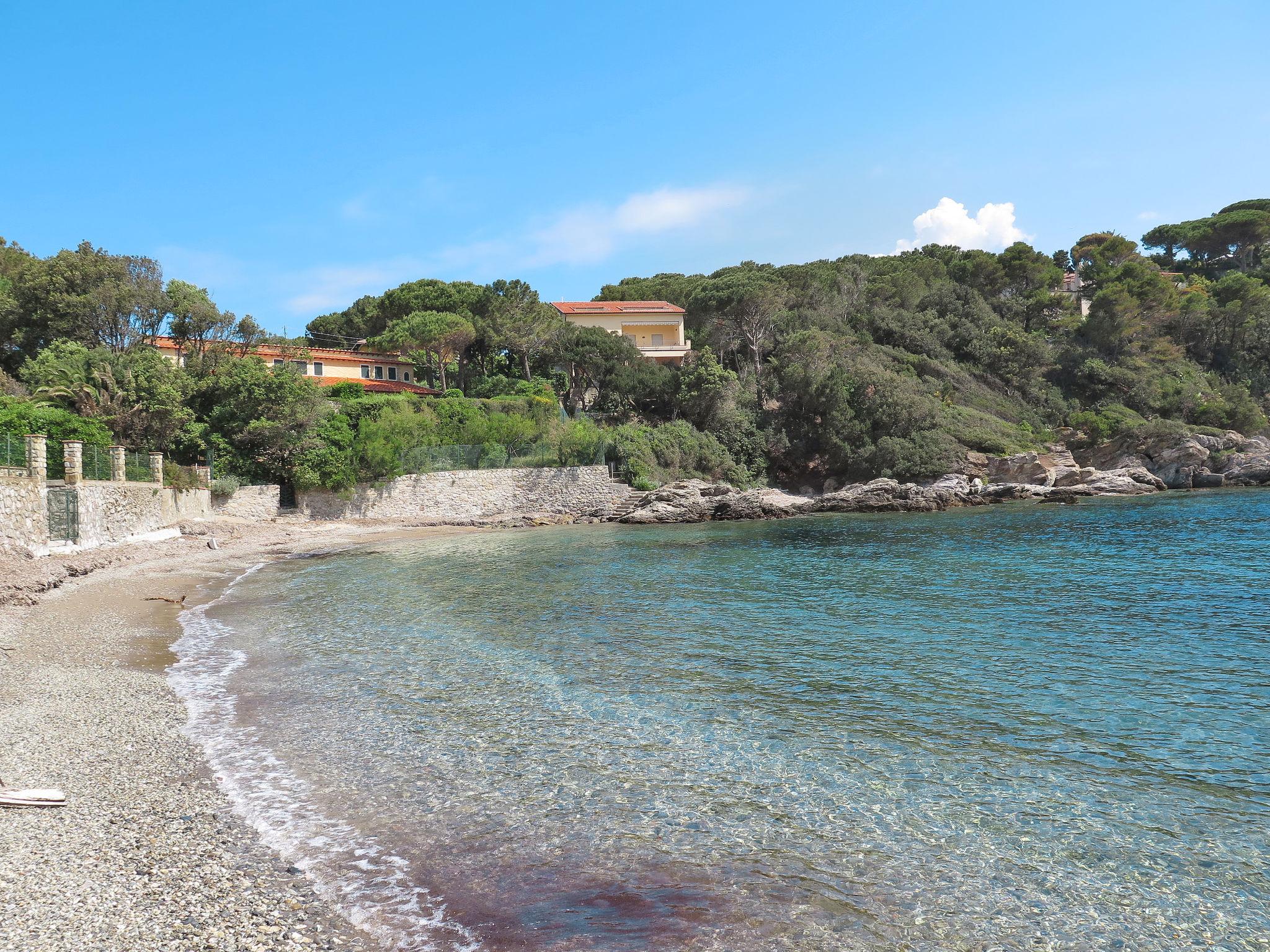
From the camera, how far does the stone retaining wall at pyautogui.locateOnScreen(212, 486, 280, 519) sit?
35031 mm

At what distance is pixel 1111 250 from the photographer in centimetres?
6906

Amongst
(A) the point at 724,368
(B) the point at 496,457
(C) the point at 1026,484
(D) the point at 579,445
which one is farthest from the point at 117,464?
(C) the point at 1026,484

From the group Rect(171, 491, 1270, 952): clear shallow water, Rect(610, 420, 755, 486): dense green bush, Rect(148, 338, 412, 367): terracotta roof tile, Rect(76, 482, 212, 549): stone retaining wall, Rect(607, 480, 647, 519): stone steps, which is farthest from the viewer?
Rect(610, 420, 755, 486): dense green bush

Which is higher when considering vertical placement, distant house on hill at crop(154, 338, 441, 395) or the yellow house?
the yellow house

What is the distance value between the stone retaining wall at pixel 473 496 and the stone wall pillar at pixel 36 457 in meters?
16.1

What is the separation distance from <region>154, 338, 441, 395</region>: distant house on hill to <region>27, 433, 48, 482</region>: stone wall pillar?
67.7ft

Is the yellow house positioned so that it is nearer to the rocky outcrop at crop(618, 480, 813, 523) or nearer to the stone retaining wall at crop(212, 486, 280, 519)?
the rocky outcrop at crop(618, 480, 813, 523)

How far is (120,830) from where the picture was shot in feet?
19.1

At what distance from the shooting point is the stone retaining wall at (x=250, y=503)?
35.0 m

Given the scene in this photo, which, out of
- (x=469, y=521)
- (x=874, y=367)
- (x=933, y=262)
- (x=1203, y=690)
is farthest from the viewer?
(x=933, y=262)

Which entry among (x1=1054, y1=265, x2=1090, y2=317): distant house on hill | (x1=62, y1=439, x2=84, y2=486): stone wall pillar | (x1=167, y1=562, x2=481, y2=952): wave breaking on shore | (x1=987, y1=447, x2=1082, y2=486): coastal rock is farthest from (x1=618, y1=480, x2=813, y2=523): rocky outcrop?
(x1=1054, y1=265, x2=1090, y2=317): distant house on hill

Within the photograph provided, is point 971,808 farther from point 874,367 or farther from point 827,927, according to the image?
point 874,367

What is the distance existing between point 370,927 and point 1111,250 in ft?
270

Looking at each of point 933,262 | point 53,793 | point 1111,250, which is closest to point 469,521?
point 53,793
